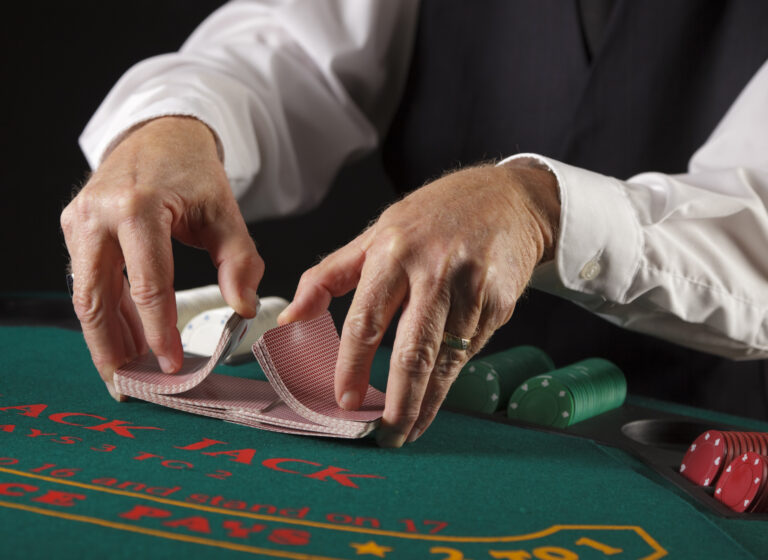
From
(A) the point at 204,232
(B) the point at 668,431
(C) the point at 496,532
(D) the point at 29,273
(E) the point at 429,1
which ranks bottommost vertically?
(D) the point at 29,273

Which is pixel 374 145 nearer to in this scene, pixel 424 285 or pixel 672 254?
pixel 672 254

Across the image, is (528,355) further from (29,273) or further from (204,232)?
(29,273)

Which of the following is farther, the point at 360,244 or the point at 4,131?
the point at 4,131

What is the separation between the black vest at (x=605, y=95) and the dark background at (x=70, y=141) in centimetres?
122

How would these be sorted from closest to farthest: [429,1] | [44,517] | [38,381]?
1. [44,517]
2. [38,381]
3. [429,1]

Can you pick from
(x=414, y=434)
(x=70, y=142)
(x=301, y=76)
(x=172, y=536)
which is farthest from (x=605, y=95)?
(x=70, y=142)

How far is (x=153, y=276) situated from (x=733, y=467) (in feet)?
2.80

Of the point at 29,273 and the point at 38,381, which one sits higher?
the point at 38,381

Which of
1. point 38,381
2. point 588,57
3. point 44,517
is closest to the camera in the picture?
point 44,517

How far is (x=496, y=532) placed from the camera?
93cm

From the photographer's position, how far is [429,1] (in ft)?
7.98

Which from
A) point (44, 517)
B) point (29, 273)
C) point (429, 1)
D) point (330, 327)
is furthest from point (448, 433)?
point (29, 273)

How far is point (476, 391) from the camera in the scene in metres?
1.47

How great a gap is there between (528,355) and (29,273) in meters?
2.61
